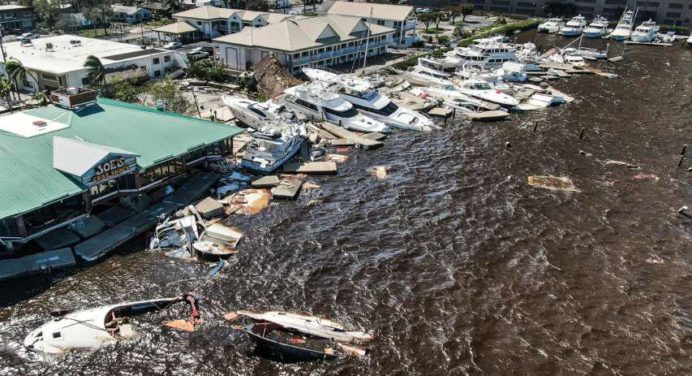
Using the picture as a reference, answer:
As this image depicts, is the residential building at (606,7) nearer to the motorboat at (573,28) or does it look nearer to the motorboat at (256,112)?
the motorboat at (573,28)

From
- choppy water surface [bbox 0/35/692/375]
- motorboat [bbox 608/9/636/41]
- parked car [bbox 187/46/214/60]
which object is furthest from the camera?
motorboat [bbox 608/9/636/41]

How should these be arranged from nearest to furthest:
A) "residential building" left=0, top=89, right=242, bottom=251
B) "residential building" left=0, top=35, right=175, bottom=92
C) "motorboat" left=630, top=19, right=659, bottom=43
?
"residential building" left=0, top=89, right=242, bottom=251 < "residential building" left=0, top=35, right=175, bottom=92 < "motorboat" left=630, top=19, right=659, bottom=43

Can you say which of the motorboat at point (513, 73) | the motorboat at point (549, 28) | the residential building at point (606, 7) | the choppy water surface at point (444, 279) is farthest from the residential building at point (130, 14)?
the motorboat at point (549, 28)

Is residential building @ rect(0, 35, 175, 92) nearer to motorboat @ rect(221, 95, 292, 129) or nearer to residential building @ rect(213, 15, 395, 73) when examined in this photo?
residential building @ rect(213, 15, 395, 73)

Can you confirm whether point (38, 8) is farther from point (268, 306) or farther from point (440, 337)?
point (440, 337)

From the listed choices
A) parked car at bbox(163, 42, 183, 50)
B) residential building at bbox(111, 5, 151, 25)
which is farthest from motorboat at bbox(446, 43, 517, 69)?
residential building at bbox(111, 5, 151, 25)

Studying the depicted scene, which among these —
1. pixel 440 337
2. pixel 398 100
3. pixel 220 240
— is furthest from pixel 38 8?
pixel 440 337
